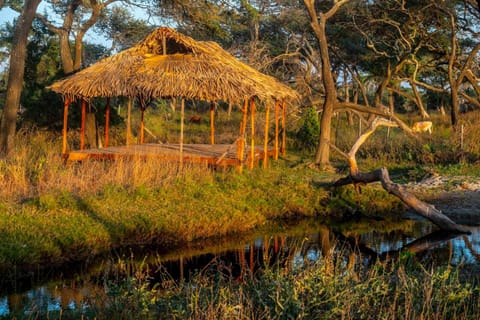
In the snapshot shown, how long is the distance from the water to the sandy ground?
0.70 m

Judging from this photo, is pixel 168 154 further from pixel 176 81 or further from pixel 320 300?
pixel 320 300

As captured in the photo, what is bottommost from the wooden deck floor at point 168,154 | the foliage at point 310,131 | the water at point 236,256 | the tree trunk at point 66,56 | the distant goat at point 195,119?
the water at point 236,256

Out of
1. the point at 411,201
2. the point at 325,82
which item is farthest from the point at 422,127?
the point at 411,201

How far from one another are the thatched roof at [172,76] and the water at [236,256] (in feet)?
12.2

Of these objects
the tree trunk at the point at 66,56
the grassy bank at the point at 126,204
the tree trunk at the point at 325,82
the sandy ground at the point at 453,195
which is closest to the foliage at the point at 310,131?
the tree trunk at the point at 325,82

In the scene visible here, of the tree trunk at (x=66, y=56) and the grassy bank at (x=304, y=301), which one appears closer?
the grassy bank at (x=304, y=301)

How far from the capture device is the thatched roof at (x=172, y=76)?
13938 millimetres

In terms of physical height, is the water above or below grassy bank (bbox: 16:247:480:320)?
below

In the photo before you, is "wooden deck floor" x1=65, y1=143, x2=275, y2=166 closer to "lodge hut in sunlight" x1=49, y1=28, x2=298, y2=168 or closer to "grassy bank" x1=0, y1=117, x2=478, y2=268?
"lodge hut in sunlight" x1=49, y1=28, x2=298, y2=168

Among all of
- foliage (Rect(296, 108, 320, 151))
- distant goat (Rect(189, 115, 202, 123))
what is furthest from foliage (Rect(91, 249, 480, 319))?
distant goat (Rect(189, 115, 202, 123))

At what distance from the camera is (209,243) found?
10.1 m

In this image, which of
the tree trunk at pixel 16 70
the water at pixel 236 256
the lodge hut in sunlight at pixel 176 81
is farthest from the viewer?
the tree trunk at pixel 16 70

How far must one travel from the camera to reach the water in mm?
7176

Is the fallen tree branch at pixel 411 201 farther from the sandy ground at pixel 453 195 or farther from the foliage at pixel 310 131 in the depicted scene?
the foliage at pixel 310 131
